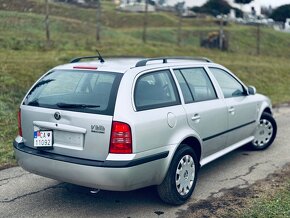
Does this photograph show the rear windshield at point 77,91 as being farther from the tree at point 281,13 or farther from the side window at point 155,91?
the tree at point 281,13

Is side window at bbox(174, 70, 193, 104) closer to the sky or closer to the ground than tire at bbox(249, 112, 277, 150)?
closer to the sky

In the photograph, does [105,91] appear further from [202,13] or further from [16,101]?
[202,13]

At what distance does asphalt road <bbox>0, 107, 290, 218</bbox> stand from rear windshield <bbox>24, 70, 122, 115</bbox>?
0.86 meters

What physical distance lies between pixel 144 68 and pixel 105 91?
0.56 metres

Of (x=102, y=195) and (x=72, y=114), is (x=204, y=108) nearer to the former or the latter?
(x=102, y=195)

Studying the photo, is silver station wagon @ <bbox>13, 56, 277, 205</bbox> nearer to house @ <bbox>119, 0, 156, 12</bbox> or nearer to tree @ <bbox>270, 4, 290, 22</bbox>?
tree @ <bbox>270, 4, 290, 22</bbox>

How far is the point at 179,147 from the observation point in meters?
4.59

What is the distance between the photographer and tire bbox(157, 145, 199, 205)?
4465 millimetres

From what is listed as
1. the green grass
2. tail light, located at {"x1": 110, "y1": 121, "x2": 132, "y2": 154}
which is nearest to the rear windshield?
tail light, located at {"x1": 110, "y1": 121, "x2": 132, "y2": 154}

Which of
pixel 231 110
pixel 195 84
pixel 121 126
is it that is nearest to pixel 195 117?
pixel 195 84

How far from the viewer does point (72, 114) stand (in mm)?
4172

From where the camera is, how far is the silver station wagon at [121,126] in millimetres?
4012

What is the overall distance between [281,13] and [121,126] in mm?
30481

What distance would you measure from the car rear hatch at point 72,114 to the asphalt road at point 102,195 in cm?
53
